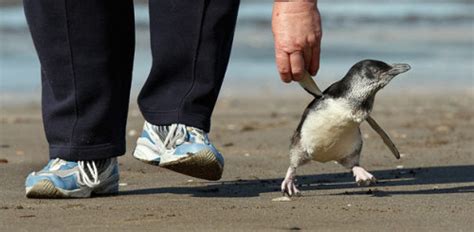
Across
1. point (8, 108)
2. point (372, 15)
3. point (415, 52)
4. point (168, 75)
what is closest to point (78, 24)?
point (168, 75)

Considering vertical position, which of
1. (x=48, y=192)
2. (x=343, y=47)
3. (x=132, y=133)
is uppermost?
(x=48, y=192)

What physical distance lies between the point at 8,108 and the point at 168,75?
426 cm

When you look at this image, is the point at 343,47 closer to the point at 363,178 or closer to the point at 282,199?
the point at 363,178

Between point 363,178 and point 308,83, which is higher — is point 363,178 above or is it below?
below

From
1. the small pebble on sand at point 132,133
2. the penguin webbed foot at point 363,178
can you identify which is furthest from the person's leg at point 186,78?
the small pebble on sand at point 132,133

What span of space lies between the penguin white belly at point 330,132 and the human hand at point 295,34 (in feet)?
0.65

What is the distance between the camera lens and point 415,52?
1214cm

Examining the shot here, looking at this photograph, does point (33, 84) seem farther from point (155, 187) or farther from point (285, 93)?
point (155, 187)

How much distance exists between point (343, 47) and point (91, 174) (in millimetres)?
8644

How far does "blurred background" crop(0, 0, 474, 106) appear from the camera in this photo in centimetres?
979

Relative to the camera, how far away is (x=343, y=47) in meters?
12.8

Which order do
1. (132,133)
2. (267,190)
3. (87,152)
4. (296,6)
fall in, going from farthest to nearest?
1. (132,133)
2. (267,190)
3. (87,152)
4. (296,6)

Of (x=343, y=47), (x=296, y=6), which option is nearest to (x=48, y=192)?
(x=296, y=6)

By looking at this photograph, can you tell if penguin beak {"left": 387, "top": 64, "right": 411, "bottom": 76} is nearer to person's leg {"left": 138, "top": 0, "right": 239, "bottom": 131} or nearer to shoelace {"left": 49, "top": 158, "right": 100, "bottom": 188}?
person's leg {"left": 138, "top": 0, "right": 239, "bottom": 131}
